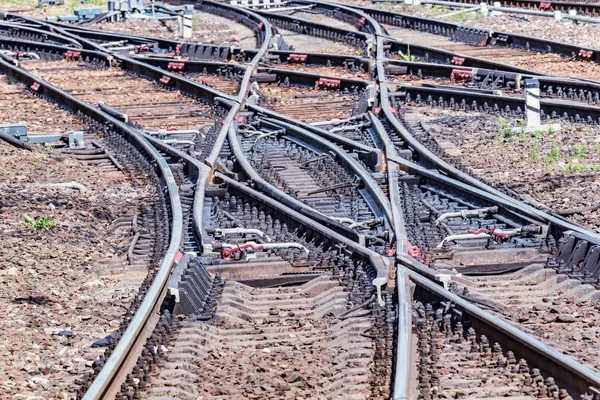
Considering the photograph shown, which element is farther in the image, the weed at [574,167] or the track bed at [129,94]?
the track bed at [129,94]

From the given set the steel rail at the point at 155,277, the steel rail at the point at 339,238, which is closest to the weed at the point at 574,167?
the steel rail at the point at 339,238

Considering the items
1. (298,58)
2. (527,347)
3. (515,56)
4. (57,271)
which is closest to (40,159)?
(57,271)

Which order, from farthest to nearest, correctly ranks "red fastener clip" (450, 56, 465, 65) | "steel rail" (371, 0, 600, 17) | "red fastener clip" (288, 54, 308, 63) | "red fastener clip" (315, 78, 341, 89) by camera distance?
"steel rail" (371, 0, 600, 17)
"red fastener clip" (288, 54, 308, 63)
"red fastener clip" (450, 56, 465, 65)
"red fastener clip" (315, 78, 341, 89)

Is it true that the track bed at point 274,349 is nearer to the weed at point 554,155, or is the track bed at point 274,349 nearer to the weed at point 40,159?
the weed at point 554,155

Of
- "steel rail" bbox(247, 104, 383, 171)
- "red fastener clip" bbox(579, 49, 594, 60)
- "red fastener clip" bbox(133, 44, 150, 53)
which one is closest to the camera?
"steel rail" bbox(247, 104, 383, 171)

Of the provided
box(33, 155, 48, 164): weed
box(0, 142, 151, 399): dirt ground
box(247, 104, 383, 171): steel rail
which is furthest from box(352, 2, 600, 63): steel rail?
box(0, 142, 151, 399): dirt ground

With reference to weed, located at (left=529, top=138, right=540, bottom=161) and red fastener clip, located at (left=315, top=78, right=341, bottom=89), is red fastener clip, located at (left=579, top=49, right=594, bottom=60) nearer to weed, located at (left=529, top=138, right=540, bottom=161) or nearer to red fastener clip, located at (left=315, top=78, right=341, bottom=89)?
red fastener clip, located at (left=315, top=78, right=341, bottom=89)
